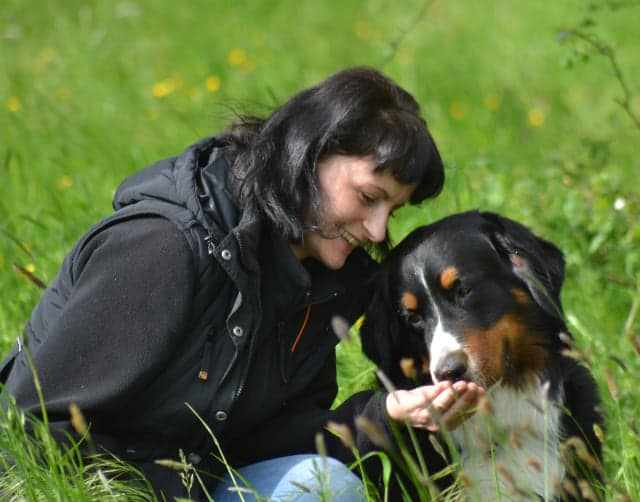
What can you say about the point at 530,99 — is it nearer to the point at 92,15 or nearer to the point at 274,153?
the point at 92,15

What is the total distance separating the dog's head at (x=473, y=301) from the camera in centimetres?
304

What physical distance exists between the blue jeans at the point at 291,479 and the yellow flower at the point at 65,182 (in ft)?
7.66

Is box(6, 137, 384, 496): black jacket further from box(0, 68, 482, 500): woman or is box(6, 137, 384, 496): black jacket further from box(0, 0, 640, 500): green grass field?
box(0, 0, 640, 500): green grass field

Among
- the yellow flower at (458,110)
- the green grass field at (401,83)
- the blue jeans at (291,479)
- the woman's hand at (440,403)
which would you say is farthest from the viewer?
the yellow flower at (458,110)

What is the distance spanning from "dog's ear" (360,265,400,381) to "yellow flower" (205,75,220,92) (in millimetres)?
3701

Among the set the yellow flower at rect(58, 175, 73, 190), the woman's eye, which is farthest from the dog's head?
the yellow flower at rect(58, 175, 73, 190)

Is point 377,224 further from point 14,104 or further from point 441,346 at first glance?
point 14,104

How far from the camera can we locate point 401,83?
21.7 feet

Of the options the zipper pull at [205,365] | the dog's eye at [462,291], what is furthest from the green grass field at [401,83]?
the zipper pull at [205,365]

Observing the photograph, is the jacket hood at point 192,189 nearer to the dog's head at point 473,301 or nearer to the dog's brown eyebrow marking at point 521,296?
the dog's head at point 473,301

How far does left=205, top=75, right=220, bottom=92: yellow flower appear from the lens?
6816 mm

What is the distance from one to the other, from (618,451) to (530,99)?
12.5ft

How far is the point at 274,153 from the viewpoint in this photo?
10.2 ft

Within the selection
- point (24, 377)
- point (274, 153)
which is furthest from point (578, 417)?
point (24, 377)
